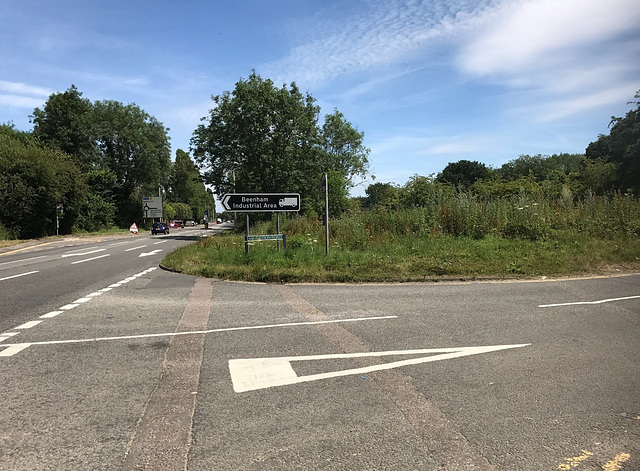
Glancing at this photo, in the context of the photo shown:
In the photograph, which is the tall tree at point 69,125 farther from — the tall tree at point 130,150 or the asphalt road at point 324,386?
the asphalt road at point 324,386

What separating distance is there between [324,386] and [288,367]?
695mm

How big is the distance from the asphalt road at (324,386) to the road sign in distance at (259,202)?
6.50m

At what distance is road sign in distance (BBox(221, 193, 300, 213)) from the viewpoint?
1461 centimetres

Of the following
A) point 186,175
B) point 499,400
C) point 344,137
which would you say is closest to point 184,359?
point 499,400

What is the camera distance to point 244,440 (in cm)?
331

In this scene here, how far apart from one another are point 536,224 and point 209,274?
12.0 meters

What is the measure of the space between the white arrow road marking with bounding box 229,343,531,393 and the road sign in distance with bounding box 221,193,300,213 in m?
9.85

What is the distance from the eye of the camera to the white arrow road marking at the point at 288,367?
450 centimetres

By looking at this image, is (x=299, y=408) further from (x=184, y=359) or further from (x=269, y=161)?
(x=269, y=161)

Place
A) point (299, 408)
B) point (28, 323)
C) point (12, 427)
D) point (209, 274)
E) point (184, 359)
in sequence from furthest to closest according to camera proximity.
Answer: point (209, 274), point (28, 323), point (184, 359), point (299, 408), point (12, 427)

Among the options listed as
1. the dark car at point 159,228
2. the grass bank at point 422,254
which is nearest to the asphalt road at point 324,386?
the grass bank at point 422,254

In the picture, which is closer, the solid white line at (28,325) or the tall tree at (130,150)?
the solid white line at (28,325)

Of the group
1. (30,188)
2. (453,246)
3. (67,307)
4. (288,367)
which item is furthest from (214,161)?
(288,367)

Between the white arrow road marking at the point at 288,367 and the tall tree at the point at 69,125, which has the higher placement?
the tall tree at the point at 69,125
